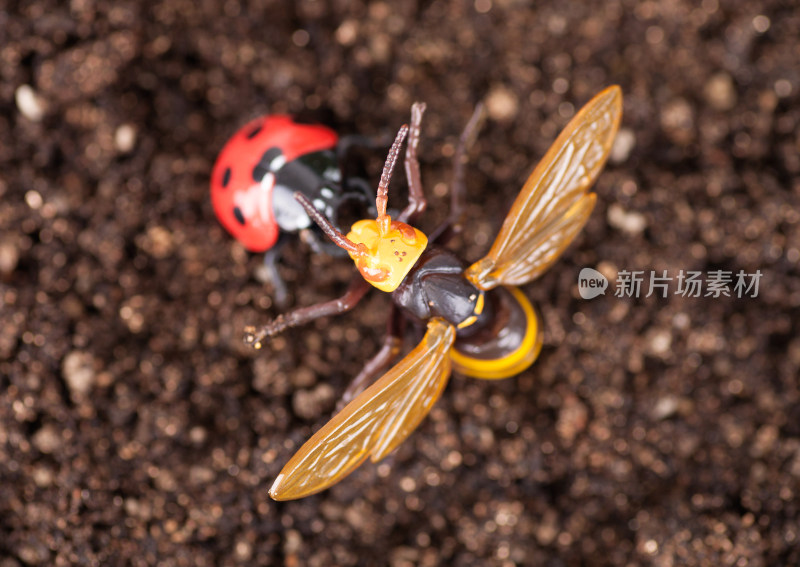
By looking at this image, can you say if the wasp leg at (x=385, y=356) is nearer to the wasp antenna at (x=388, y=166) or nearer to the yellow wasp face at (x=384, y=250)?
the yellow wasp face at (x=384, y=250)

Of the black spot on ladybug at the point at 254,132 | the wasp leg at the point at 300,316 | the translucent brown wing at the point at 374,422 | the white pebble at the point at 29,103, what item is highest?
the white pebble at the point at 29,103

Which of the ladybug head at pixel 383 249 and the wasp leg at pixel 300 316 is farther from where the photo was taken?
the wasp leg at pixel 300 316

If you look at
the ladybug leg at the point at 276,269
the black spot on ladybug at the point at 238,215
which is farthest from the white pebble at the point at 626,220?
the black spot on ladybug at the point at 238,215

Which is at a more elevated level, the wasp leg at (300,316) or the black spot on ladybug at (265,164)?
the black spot on ladybug at (265,164)

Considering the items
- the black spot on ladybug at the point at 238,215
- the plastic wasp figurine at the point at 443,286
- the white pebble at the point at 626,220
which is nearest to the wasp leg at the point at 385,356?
the plastic wasp figurine at the point at 443,286

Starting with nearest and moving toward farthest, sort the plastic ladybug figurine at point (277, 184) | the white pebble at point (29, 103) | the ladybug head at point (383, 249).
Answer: the ladybug head at point (383, 249), the plastic ladybug figurine at point (277, 184), the white pebble at point (29, 103)

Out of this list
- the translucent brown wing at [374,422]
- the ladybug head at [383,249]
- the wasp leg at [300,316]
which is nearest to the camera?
the translucent brown wing at [374,422]

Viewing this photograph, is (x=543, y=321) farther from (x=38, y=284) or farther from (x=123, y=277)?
(x=38, y=284)

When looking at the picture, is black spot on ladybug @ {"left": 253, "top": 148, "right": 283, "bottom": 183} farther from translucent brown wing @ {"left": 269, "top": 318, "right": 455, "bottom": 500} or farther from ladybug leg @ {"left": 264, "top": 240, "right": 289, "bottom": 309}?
translucent brown wing @ {"left": 269, "top": 318, "right": 455, "bottom": 500}

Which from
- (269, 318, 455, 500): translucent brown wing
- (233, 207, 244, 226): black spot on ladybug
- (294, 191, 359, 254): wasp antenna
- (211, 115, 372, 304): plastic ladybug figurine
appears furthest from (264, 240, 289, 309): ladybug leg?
(269, 318, 455, 500): translucent brown wing
